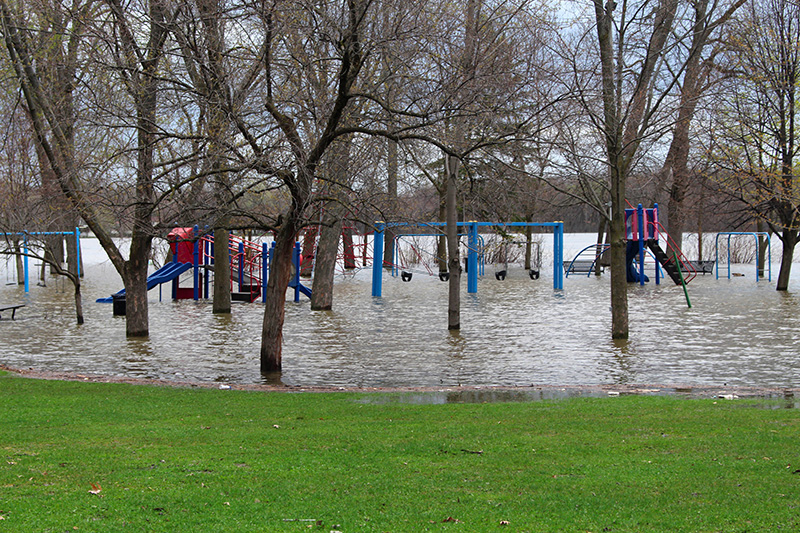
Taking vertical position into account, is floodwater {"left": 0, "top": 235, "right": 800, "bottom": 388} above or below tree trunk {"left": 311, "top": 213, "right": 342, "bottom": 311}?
below

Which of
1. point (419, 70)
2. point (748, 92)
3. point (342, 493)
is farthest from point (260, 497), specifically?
point (748, 92)

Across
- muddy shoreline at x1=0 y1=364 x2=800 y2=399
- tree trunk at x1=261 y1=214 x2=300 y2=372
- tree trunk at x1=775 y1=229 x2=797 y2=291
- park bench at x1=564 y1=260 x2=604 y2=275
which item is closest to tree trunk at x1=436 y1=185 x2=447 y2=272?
park bench at x1=564 y1=260 x2=604 y2=275

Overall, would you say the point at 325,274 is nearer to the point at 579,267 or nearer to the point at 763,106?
the point at 763,106

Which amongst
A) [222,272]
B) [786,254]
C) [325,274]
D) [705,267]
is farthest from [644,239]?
[222,272]

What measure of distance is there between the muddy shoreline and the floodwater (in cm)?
51

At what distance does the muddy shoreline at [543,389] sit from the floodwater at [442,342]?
513 millimetres

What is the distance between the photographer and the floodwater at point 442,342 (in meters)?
11.9

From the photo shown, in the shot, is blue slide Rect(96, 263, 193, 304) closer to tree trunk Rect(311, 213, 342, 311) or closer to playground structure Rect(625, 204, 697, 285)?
tree trunk Rect(311, 213, 342, 311)

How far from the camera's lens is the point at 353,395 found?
393 inches

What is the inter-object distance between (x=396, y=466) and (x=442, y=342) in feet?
31.4

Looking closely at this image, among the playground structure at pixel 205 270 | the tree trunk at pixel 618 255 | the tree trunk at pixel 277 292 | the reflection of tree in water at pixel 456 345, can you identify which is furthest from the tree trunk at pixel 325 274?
the tree trunk at pixel 277 292

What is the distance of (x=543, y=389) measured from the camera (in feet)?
34.4

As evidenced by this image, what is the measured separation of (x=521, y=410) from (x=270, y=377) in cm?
453

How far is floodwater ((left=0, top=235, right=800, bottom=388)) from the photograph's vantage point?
39.1ft
